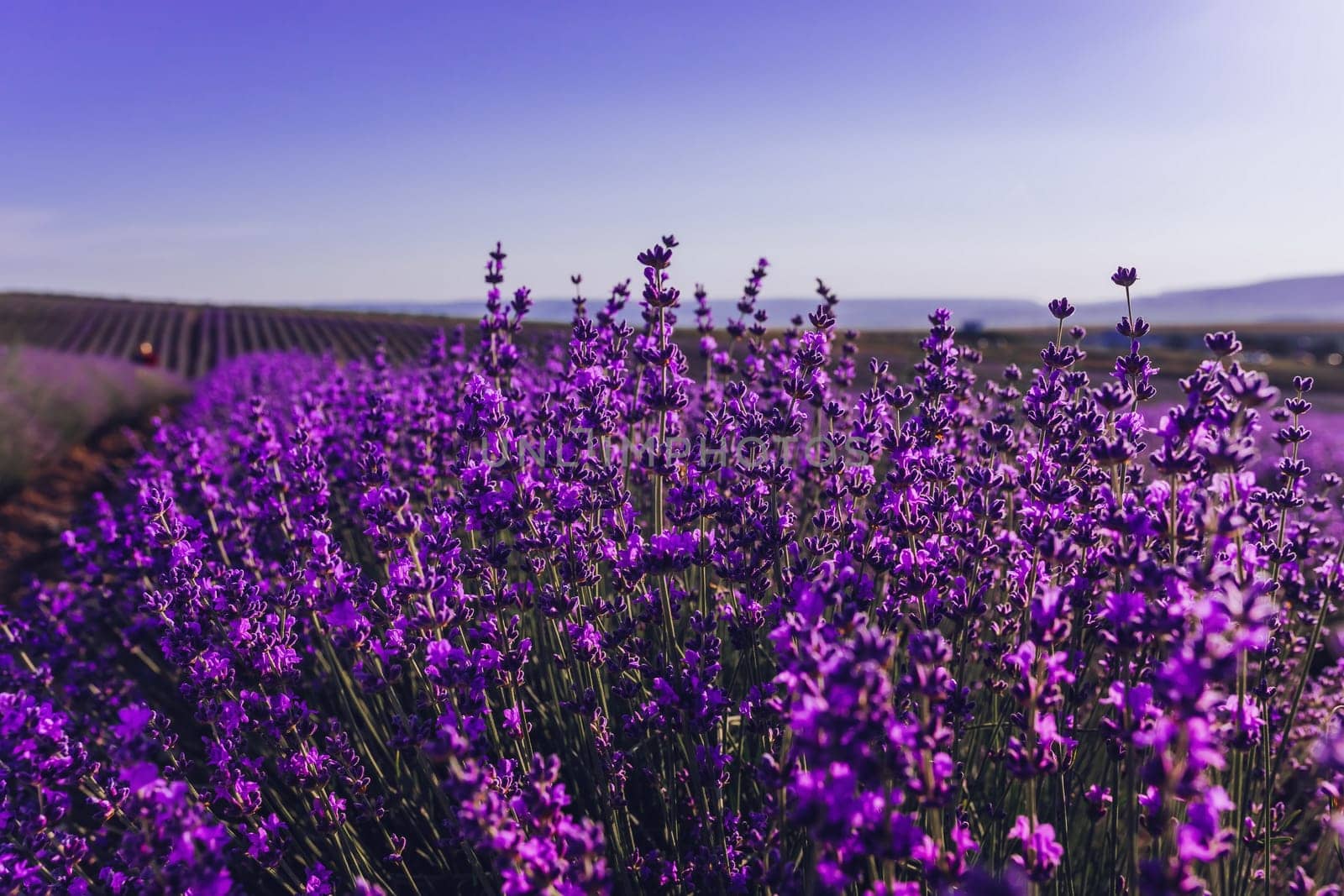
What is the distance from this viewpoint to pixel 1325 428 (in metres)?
14.4

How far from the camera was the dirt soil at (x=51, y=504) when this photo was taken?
7176 millimetres

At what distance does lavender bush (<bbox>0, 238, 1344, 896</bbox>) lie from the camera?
1.32 metres

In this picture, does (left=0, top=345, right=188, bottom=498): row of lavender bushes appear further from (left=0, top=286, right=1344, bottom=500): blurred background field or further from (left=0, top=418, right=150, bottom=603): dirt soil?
(left=0, top=418, right=150, bottom=603): dirt soil

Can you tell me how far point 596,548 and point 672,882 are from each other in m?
1.05

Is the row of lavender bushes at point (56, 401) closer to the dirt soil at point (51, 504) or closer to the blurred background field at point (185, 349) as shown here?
the blurred background field at point (185, 349)

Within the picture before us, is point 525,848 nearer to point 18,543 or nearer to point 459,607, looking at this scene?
point 459,607

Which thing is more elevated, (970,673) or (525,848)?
(525,848)

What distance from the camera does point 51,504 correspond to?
9.90 metres

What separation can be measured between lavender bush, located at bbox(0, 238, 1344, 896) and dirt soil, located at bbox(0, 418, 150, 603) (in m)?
3.81

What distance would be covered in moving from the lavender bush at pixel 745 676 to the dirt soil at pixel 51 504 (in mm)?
3813

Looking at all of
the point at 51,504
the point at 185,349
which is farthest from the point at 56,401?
the point at 185,349

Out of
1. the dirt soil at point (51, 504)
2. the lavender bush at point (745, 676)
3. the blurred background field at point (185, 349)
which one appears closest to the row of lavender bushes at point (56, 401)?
the blurred background field at point (185, 349)

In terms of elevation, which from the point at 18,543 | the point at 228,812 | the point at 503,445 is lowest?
the point at 18,543

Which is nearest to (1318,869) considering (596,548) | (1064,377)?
(1064,377)
